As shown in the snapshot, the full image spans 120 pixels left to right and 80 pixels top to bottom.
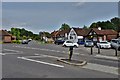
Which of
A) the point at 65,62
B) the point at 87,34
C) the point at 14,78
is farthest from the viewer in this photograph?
the point at 87,34

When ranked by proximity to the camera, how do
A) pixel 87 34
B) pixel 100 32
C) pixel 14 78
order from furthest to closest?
pixel 87 34, pixel 100 32, pixel 14 78

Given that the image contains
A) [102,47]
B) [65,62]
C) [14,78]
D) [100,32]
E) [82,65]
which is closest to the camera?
[14,78]

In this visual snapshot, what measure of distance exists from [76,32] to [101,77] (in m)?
75.1

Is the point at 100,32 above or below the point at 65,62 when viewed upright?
above

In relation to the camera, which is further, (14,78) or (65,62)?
(65,62)

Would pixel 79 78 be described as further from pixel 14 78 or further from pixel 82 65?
pixel 82 65

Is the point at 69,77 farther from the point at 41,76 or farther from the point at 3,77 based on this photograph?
the point at 3,77

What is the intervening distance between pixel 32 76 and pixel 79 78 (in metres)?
2.06

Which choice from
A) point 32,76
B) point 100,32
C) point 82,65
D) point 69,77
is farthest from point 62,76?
point 100,32

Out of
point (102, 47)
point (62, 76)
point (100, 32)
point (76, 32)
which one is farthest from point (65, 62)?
point (76, 32)

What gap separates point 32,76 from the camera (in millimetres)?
10531

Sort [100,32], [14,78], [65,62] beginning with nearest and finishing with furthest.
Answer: [14,78] < [65,62] < [100,32]

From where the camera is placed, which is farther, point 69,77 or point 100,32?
point 100,32

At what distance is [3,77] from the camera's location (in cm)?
1045
